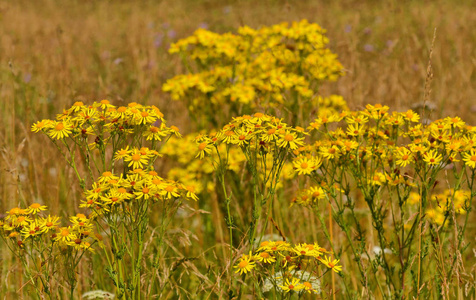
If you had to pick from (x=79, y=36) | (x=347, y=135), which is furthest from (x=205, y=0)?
(x=347, y=135)

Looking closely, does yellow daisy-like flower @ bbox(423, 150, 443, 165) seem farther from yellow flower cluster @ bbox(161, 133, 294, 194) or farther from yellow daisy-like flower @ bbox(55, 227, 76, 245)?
yellow daisy-like flower @ bbox(55, 227, 76, 245)

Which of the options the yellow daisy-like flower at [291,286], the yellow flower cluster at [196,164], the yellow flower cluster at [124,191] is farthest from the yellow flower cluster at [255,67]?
the yellow daisy-like flower at [291,286]

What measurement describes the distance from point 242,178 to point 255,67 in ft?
3.32

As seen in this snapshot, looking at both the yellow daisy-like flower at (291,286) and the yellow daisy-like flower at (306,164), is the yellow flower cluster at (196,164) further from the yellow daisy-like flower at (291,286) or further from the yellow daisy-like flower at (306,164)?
the yellow daisy-like flower at (291,286)

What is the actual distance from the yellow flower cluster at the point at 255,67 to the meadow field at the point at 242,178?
0.05 feet

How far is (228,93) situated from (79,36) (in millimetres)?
5802

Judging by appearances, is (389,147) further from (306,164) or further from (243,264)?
(243,264)

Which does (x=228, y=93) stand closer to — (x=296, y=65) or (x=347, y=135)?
(x=296, y=65)

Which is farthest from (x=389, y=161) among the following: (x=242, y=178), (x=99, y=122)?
(x=99, y=122)

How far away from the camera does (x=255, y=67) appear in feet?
11.2

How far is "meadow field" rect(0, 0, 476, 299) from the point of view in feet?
5.67

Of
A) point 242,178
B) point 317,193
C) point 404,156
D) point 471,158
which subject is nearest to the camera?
point 471,158

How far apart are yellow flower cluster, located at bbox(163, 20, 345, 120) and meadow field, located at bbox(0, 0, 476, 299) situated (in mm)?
14

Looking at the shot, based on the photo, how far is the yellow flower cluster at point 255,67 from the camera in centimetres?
315
